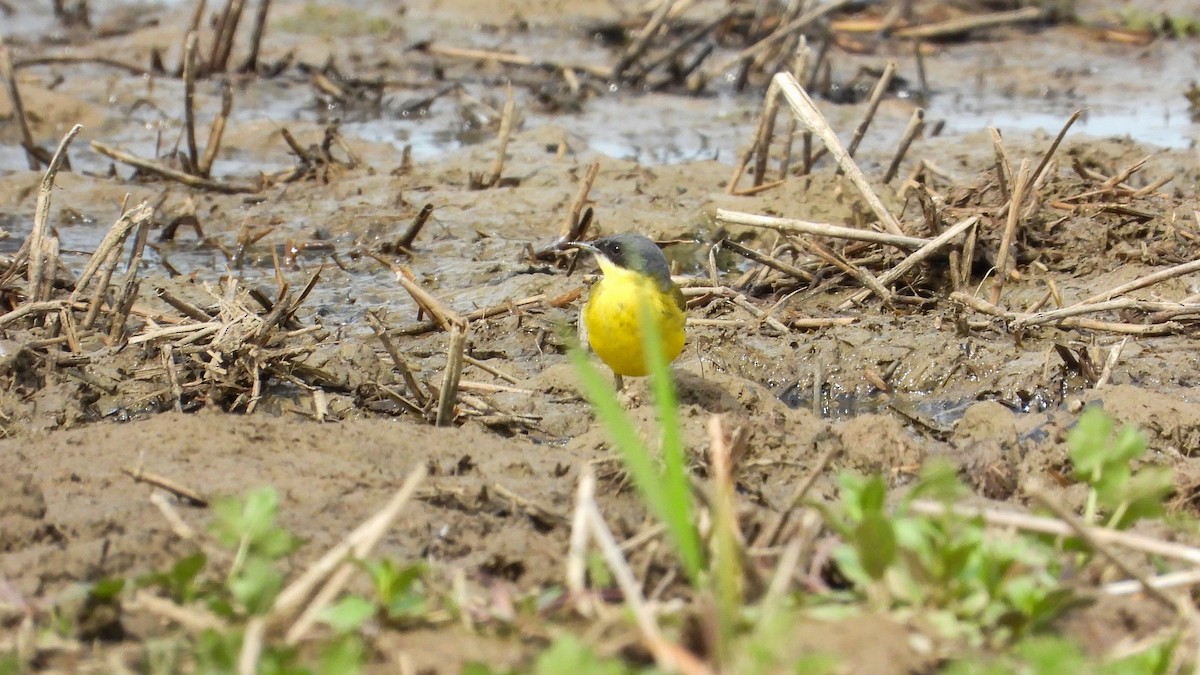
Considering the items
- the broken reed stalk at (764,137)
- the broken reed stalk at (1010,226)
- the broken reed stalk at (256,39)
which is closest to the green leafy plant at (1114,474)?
the broken reed stalk at (1010,226)

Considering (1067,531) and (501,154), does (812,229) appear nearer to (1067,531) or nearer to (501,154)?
(501,154)

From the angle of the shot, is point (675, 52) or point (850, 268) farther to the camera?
point (675, 52)

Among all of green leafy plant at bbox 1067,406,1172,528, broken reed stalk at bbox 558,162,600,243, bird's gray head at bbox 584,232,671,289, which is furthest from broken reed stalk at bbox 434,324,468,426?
broken reed stalk at bbox 558,162,600,243

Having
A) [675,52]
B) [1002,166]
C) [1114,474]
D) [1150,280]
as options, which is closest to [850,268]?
[1002,166]

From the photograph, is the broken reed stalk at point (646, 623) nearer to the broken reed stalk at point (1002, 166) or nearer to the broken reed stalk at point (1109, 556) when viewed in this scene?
the broken reed stalk at point (1109, 556)

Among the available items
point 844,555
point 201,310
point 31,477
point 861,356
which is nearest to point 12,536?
point 31,477

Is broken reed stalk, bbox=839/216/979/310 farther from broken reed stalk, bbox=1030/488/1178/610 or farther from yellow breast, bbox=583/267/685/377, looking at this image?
broken reed stalk, bbox=1030/488/1178/610
